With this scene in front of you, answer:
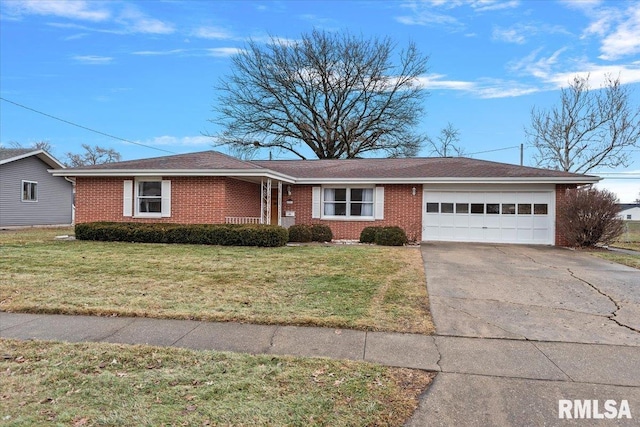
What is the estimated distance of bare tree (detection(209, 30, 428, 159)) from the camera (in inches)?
1182

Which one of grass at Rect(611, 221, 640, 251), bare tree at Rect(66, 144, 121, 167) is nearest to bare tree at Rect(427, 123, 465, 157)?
grass at Rect(611, 221, 640, 251)

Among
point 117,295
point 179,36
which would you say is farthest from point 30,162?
point 117,295

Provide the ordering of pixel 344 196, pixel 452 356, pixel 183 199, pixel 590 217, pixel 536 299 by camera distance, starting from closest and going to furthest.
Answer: pixel 452 356, pixel 536 299, pixel 590 217, pixel 183 199, pixel 344 196

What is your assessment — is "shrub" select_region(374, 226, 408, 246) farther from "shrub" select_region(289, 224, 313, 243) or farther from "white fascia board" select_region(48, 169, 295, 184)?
"white fascia board" select_region(48, 169, 295, 184)

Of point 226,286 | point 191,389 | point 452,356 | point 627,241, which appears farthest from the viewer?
point 627,241

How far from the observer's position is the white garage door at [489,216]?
15.4 metres

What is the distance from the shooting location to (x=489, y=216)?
15.8 metres

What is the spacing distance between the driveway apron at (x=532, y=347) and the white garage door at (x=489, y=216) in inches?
274

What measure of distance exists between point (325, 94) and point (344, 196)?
16.5m

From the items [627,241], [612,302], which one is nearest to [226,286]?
[612,302]

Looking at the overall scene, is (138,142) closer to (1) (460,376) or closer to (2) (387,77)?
(2) (387,77)

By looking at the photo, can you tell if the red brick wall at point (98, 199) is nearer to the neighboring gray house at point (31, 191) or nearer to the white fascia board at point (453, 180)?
the white fascia board at point (453, 180)

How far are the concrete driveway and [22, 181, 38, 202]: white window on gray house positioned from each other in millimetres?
23256

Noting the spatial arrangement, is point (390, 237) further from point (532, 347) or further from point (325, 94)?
point (325, 94)
